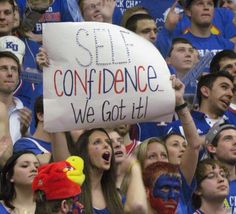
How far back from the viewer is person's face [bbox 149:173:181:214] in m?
9.02

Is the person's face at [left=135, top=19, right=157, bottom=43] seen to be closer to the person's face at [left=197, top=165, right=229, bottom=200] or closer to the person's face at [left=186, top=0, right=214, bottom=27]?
the person's face at [left=186, top=0, right=214, bottom=27]

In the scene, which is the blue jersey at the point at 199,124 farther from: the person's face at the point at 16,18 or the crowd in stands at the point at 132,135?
the person's face at the point at 16,18

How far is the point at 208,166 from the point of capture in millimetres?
10320

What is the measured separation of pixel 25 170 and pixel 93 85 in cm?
83

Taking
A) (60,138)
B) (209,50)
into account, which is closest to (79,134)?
(60,138)

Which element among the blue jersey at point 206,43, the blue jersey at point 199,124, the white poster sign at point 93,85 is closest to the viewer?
the white poster sign at point 93,85

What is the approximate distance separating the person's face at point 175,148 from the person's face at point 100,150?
1067mm

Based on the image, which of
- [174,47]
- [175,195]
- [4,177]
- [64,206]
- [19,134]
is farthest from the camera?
[174,47]

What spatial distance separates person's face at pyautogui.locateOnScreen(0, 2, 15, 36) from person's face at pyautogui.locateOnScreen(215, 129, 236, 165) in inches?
91.7

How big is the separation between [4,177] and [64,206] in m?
1.89

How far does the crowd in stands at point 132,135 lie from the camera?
910 cm

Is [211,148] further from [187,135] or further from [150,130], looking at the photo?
[187,135]

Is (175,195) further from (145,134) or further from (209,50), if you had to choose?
(209,50)

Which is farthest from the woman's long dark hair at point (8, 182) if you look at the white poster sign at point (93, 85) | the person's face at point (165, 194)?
the person's face at point (165, 194)
